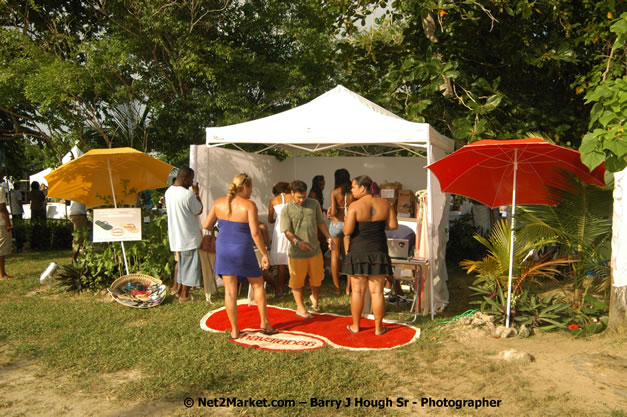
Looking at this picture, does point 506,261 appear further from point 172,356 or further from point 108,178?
point 108,178

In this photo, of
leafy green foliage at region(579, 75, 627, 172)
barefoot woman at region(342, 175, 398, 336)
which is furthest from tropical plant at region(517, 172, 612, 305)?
barefoot woman at region(342, 175, 398, 336)

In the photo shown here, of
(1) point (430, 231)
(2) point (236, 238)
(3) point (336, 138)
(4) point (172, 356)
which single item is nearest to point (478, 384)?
(1) point (430, 231)

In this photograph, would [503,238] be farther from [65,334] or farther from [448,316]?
[65,334]

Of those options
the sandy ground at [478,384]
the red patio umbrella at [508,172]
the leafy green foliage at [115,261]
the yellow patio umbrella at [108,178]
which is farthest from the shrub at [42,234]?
the red patio umbrella at [508,172]

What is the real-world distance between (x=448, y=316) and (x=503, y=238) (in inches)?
50.0

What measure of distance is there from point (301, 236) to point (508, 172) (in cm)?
250

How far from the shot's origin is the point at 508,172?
19.6ft

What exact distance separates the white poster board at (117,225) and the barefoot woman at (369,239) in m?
3.69

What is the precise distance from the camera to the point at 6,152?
666 inches

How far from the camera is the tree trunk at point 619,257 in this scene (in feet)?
16.0

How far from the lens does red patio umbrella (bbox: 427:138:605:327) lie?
5305 mm

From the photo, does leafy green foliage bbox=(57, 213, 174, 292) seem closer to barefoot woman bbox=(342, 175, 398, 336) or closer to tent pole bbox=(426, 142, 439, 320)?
barefoot woman bbox=(342, 175, 398, 336)

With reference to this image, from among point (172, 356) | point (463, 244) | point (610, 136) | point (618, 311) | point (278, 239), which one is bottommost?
point (172, 356)

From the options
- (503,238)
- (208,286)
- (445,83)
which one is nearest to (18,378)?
(208,286)
